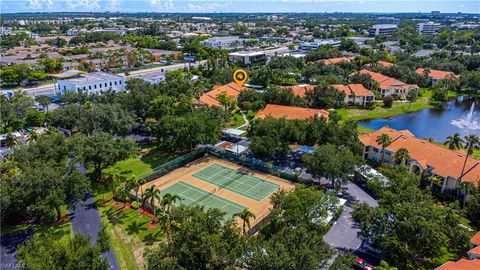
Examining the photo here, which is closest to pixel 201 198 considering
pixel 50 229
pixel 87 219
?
pixel 87 219

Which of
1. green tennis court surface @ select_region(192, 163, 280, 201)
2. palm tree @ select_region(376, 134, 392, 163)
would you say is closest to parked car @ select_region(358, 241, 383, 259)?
green tennis court surface @ select_region(192, 163, 280, 201)

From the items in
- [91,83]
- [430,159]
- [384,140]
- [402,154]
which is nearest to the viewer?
[402,154]

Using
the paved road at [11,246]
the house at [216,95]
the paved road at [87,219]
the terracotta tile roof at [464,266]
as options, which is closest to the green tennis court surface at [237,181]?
the paved road at [87,219]

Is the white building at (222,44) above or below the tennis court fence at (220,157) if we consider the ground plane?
above

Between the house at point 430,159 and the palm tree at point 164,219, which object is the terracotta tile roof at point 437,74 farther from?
the palm tree at point 164,219

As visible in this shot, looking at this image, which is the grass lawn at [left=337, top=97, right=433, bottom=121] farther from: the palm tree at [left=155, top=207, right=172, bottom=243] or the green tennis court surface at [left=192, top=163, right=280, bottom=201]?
the palm tree at [left=155, top=207, right=172, bottom=243]

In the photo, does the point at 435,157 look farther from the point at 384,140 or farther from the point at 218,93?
the point at 218,93
